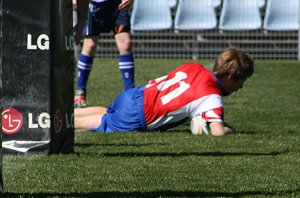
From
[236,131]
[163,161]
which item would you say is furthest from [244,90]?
[163,161]

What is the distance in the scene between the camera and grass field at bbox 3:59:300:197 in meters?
5.63

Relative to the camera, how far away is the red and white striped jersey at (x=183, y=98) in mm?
8750

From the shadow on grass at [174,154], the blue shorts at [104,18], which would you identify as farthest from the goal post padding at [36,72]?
the blue shorts at [104,18]

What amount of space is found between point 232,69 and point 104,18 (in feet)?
12.2

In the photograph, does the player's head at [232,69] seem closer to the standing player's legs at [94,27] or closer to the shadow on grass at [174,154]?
the shadow on grass at [174,154]

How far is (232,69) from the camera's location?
29.2 feet

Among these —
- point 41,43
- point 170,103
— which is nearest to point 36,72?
point 41,43

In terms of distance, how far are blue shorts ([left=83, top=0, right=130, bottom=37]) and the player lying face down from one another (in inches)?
119

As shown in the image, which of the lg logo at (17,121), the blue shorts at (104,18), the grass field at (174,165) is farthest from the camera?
the blue shorts at (104,18)

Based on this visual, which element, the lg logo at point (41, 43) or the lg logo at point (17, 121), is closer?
the lg logo at point (41, 43)

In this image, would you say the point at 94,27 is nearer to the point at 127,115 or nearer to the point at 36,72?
the point at 127,115

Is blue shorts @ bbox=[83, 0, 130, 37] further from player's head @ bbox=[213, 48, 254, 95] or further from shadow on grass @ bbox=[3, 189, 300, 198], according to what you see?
shadow on grass @ bbox=[3, 189, 300, 198]

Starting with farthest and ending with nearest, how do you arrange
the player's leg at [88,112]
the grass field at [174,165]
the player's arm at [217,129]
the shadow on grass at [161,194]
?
the player's leg at [88,112] → the player's arm at [217,129] → the grass field at [174,165] → the shadow on grass at [161,194]

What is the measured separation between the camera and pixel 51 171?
21.0 ft
